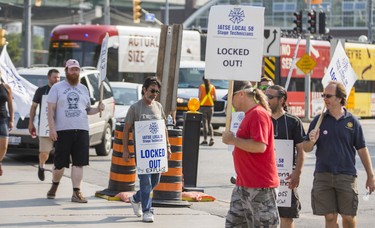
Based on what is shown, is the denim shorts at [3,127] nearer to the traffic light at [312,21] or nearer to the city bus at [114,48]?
the city bus at [114,48]

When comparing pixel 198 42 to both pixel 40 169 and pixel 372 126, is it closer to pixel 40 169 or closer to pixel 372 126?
pixel 372 126

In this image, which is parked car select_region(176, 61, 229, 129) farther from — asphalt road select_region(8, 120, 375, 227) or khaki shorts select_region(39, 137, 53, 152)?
khaki shorts select_region(39, 137, 53, 152)

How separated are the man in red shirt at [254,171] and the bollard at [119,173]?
18.0ft

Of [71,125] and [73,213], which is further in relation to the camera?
[71,125]

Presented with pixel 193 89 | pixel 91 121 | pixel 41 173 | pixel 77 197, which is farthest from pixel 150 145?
pixel 193 89

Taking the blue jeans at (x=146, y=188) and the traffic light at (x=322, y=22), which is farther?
the traffic light at (x=322, y=22)

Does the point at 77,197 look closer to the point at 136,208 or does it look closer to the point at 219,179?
the point at 136,208

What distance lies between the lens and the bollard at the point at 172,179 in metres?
13.2

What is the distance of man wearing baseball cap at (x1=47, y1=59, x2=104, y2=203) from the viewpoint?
42.9ft

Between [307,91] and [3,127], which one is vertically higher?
[3,127]

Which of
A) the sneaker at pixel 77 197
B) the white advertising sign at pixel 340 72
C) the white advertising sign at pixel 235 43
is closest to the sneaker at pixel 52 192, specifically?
the sneaker at pixel 77 197

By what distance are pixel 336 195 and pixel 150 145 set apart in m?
3.27

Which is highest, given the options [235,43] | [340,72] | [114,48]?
[114,48]

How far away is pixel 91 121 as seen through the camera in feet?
65.3
